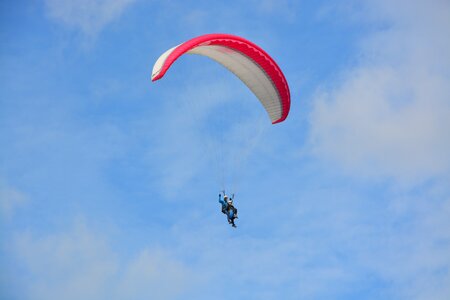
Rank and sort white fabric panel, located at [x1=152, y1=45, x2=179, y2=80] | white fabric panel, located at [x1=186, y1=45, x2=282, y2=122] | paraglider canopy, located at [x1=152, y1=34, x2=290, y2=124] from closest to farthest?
1. white fabric panel, located at [x1=152, y1=45, x2=179, y2=80]
2. paraglider canopy, located at [x1=152, y1=34, x2=290, y2=124]
3. white fabric panel, located at [x1=186, y1=45, x2=282, y2=122]

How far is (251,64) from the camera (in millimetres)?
38219

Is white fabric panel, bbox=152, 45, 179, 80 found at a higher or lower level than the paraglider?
lower

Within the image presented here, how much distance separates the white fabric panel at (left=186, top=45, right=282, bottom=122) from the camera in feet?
124

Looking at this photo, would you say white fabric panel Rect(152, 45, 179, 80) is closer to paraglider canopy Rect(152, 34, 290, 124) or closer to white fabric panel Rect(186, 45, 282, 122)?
paraglider canopy Rect(152, 34, 290, 124)

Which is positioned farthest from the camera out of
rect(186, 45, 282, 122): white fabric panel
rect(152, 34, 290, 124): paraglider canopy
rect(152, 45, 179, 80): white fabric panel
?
rect(186, 45, 282, 122): white fabric panel

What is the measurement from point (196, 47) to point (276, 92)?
5.49m

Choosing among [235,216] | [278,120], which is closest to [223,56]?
[278,120]

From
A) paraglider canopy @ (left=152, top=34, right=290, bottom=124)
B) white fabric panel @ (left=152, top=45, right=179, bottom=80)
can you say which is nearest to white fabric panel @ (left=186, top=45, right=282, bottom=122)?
paraglider canopy @ (left=152, top=34, right=290, bottom=124)

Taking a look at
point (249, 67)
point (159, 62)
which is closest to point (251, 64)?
point (249, 67)

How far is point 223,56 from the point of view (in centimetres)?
3856

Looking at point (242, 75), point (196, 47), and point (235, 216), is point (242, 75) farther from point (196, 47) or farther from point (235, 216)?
point (235, 216)

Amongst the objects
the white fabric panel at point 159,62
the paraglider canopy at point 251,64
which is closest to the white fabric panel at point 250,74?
the paraglider canopy at point 251,64

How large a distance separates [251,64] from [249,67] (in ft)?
1.22

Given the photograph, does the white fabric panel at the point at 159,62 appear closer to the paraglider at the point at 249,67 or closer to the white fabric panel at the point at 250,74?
the paraglider at the point at 249,67
